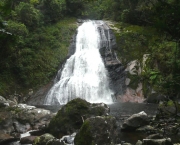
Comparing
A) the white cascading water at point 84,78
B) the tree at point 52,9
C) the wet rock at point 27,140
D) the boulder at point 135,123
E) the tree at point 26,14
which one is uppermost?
the tree at point 52,9

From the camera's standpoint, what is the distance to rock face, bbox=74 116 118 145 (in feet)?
29.5

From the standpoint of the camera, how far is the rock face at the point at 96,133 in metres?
8.98

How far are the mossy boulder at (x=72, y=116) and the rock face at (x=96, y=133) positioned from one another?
206cm

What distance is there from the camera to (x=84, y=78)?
25234 mm

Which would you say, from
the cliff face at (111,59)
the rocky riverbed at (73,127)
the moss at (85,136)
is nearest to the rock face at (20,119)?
the rocky riverbed at (73,127)

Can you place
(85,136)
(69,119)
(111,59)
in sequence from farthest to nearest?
(111,59), (69,119), (85,136)

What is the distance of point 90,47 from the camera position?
96.3 feet

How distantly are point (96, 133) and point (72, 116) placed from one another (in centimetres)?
281

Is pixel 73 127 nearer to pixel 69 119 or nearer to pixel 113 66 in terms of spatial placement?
pixel 69 119

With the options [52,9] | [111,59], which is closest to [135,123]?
Answer: [111,59]

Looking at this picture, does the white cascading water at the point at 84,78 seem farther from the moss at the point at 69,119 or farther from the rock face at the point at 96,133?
the rock face at the point at 96,133

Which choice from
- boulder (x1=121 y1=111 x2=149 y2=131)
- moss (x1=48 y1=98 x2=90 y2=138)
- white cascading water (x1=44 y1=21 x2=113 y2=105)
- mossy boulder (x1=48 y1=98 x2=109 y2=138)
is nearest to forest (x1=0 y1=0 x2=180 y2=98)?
white cascading water (x1=44 y1=21 x2=113 y2=105)

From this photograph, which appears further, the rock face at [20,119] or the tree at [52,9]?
the tree at [52,9]

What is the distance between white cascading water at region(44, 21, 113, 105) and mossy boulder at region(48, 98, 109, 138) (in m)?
10.9
